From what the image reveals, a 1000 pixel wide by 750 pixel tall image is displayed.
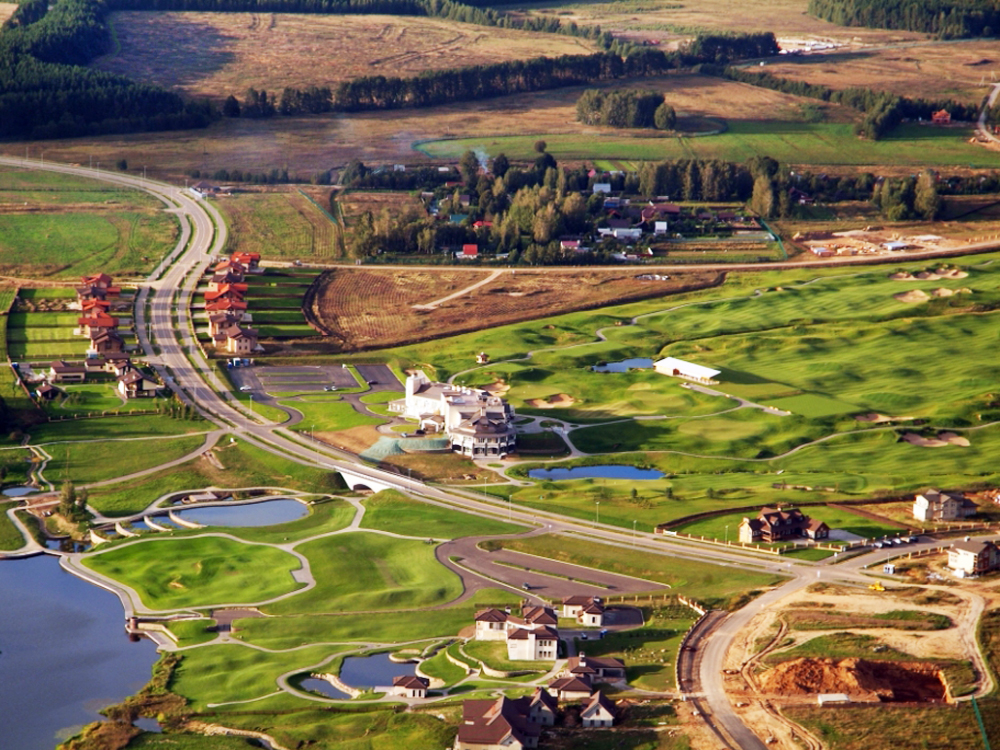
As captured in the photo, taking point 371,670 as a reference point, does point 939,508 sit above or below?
above

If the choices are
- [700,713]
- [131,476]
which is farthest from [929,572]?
[131,476]

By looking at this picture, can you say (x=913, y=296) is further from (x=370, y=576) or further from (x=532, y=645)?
(x=532, y=645)

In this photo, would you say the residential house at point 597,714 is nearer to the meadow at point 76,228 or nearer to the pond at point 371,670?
the pond at point 371,670

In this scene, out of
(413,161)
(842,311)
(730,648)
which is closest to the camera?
(730,648)

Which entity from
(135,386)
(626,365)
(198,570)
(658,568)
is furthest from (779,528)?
(135,386)

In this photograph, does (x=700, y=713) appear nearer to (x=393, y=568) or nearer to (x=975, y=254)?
(x=393, y=568)

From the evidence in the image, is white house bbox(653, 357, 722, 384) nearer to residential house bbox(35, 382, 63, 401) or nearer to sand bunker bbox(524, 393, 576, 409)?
sand bunker bbox(524, 393, 576, 409)
